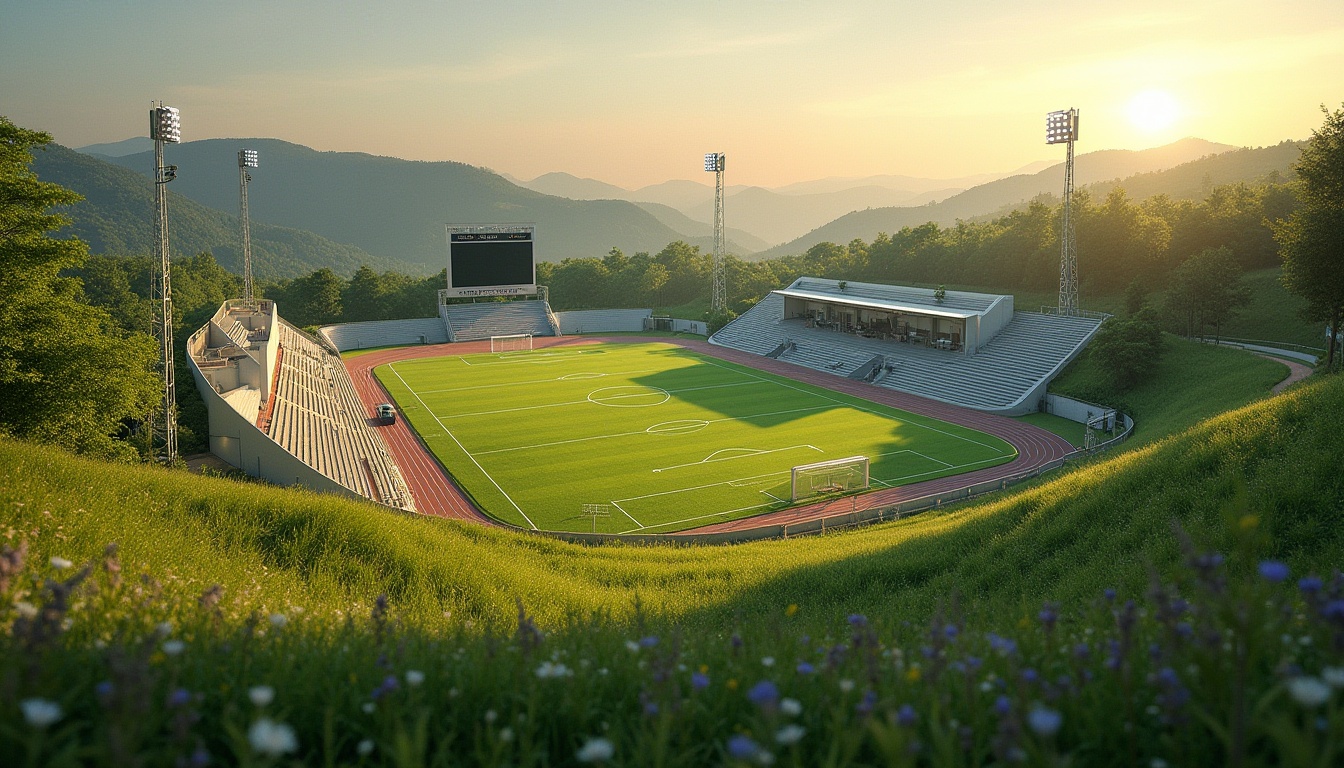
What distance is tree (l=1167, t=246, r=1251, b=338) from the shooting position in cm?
4647

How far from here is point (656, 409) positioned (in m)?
44.3

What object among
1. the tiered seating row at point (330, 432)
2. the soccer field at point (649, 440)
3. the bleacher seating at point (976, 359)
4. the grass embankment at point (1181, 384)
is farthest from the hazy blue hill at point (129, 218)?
the grass embankment at point (1181, 384)

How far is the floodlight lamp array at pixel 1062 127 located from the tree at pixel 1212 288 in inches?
402

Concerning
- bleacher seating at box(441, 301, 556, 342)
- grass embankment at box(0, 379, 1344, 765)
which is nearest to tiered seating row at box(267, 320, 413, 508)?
grass embankment at box(0, 379, 1344, 765)

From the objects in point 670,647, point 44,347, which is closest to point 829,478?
point 44,347

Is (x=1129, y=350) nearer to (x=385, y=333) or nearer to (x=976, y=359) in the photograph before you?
Result: (x=976, y=359)

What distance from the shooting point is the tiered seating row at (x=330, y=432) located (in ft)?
Result: 94.0

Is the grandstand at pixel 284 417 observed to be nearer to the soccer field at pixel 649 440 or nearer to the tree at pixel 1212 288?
the soccer field at pixel 649 440

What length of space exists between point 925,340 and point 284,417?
39.6 m

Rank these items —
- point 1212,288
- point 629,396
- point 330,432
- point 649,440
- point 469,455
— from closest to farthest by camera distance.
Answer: point 330,432 → point 469,455 → point 649,440 → point 1212,288 → point 629,396

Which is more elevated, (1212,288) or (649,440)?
(1212,288)

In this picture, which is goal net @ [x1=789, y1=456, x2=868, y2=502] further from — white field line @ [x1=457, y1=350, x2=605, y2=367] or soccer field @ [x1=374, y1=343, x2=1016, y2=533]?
white field line @ [x1=457, y1=350, x2=605, y2=367]

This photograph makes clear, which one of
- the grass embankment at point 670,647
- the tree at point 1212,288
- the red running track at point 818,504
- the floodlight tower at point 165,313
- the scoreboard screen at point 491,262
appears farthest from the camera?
the scoreboard screen at point 491,262

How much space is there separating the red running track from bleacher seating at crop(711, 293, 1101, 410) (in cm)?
136
